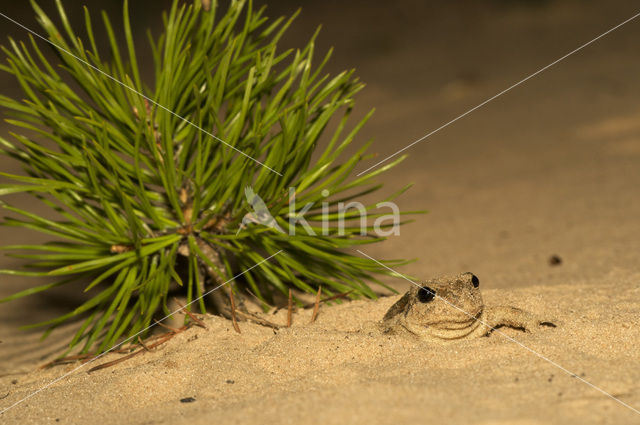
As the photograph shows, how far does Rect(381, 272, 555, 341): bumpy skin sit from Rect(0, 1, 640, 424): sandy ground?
6 centimetres

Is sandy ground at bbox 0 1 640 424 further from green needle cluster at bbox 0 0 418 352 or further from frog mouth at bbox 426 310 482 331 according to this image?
green needle cluster at bbox 0 0 418 352

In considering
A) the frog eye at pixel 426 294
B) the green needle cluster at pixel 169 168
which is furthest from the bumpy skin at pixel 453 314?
the green needle cluster at pixel 169 168

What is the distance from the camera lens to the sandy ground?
1.52m

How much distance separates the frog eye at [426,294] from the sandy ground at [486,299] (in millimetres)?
155

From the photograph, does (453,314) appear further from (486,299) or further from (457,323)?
(486,299)

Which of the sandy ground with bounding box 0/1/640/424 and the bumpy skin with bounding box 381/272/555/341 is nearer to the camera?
the sandy ground with bounding box 0/1/640/424

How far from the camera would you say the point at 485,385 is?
1.57 metres

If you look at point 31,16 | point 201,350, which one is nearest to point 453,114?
point 201,350

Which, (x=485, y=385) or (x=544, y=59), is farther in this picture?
(x=544, y=59)

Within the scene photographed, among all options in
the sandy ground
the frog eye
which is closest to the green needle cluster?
the sandy ground

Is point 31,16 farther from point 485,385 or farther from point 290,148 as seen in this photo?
point 485,385

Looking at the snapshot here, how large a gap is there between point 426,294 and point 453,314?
0.11 meters

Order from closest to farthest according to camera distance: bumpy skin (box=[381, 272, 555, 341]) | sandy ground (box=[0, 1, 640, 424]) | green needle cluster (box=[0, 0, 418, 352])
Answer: sandy ground (box=[0, 1, 640, 424]) < bumpy skin (box=[381, 272, 555, 341]) < green needle cluster (box=[0, 0, 418, 352])

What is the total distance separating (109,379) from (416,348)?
0.99 metres
